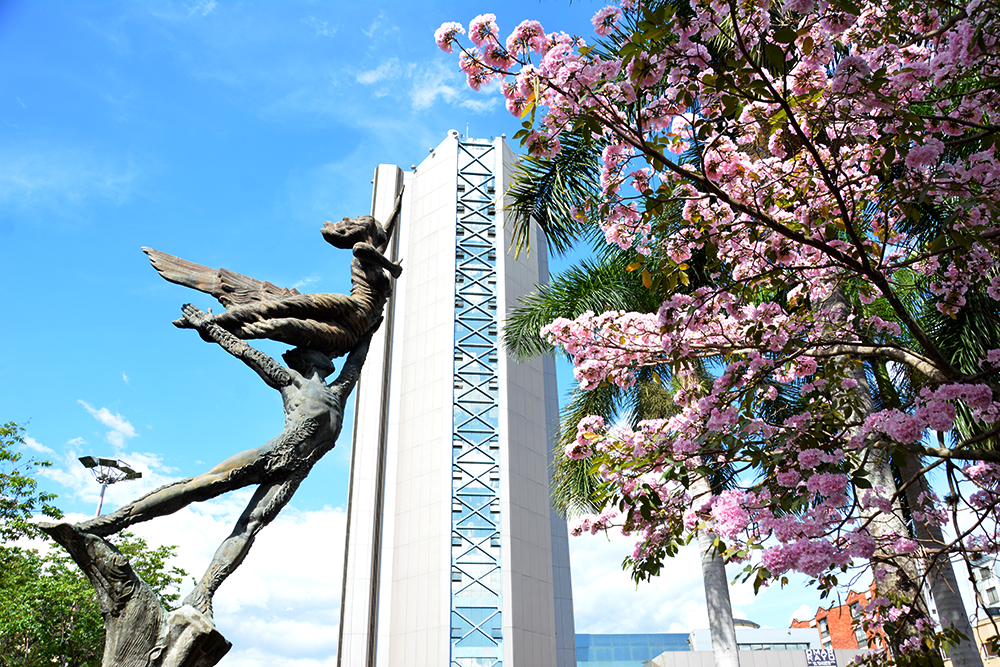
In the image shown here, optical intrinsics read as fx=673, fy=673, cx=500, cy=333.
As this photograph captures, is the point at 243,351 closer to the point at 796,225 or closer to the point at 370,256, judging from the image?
the point at 370,256

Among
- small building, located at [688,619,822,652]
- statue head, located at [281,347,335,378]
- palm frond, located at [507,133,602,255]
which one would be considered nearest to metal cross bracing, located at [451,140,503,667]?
small building, located at [688,619,822,652]

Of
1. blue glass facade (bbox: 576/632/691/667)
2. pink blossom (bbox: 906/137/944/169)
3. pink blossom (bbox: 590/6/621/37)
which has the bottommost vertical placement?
pink blossom (bbox: 906/137/944/169)

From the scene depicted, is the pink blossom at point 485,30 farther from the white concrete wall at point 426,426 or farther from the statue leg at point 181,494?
the white concrete wall at point 426,426

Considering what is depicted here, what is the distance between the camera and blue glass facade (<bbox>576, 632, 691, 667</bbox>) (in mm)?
57688

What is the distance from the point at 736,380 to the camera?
461 centimetres

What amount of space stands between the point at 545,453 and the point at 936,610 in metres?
28.2

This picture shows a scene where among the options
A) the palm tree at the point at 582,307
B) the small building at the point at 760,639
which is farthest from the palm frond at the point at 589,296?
the small building at the point at 760,639

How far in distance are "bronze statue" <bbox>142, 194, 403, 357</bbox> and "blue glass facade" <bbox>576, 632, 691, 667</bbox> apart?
58.7m

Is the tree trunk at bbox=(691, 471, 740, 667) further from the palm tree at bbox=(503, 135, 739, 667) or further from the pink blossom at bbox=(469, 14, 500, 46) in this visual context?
the pink blossom at bbox=(469, 14, 500, 46)

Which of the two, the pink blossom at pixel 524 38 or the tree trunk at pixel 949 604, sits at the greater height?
the pink blossom at pixel 524 38

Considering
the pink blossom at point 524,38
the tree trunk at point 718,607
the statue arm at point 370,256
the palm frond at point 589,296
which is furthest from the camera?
the palm frond at point 589,296

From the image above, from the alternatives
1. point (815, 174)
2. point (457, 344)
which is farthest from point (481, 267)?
point (815, 174)

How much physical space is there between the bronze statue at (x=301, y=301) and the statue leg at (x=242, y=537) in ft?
4.11

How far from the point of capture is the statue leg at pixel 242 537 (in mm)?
4617
